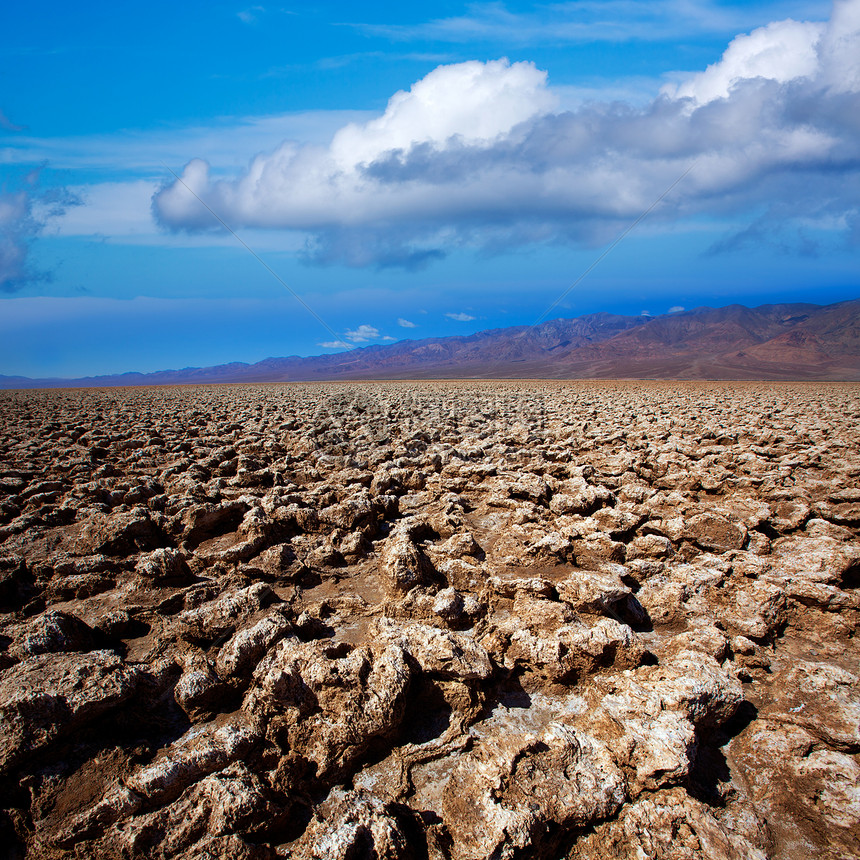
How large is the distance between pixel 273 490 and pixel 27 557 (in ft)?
7.02

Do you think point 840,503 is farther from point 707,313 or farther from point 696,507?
point 707,313

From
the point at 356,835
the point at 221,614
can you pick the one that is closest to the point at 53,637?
the point at 221,614

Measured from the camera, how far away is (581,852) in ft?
5.85

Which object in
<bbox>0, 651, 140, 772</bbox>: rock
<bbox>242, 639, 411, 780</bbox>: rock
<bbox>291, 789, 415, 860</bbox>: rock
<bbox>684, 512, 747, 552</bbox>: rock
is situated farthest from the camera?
<bbox>684, 512, 747, 552</bbox>: rock

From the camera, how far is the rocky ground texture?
182cm

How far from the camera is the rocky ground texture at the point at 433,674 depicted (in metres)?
1.82

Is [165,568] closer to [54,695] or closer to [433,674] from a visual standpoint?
[54,695]

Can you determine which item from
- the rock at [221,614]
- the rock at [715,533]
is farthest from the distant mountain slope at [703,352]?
the rock at [221,614]

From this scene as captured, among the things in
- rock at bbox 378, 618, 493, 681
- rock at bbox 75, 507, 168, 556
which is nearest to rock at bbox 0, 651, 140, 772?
rock at bbox 378, 618, 493, 681

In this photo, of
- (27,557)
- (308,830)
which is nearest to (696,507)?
(308,830)

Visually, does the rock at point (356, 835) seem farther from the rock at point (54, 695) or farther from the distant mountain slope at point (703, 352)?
the distant mountain slope at point (703, 352)

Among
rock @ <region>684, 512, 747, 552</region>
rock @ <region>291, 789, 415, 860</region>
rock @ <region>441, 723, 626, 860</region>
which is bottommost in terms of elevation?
rock @ <region>441, 723, 626, 860</region>

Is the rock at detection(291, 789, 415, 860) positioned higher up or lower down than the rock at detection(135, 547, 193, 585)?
lower down

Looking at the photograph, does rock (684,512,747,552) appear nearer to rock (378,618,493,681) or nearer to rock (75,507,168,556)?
rock (378,618,493,681)
